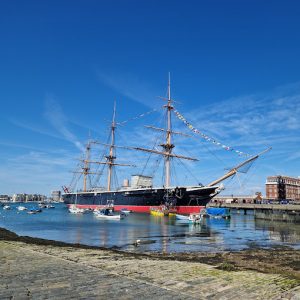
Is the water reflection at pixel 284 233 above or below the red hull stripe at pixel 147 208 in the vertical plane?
below

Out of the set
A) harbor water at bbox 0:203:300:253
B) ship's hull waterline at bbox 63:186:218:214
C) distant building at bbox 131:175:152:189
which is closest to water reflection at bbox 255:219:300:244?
harbor water at bbox 0:203:300:253

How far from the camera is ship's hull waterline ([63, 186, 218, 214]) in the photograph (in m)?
85.4

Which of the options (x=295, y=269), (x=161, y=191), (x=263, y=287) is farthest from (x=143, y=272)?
(x=161, y=191)

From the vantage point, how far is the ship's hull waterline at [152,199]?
3364 inches

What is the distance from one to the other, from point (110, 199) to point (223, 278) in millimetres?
104222

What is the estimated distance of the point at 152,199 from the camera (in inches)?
3770

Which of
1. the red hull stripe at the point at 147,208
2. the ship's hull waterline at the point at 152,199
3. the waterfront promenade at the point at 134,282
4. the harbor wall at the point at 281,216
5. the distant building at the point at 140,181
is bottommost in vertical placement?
the waterfront promenade at the point at 134,282

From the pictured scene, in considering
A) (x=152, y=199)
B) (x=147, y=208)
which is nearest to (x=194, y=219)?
(x=152, y=199)

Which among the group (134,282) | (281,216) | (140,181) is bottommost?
(134,282)

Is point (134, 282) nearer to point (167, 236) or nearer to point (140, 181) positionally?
point (167, 236)

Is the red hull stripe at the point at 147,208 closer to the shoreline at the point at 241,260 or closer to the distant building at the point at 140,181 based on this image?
the distant building at the point at 140,181

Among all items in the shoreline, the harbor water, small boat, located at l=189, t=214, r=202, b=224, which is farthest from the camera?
small boat, located at l=189, t=214, r=202, b=224

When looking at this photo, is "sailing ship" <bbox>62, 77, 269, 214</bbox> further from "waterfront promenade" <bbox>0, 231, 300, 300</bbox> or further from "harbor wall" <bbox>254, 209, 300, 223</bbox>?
"waterfront promenade" <bbox>0, 231, 300, 300</bbox>

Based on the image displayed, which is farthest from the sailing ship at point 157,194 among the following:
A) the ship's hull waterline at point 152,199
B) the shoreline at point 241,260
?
the shoreline at point 241,260
